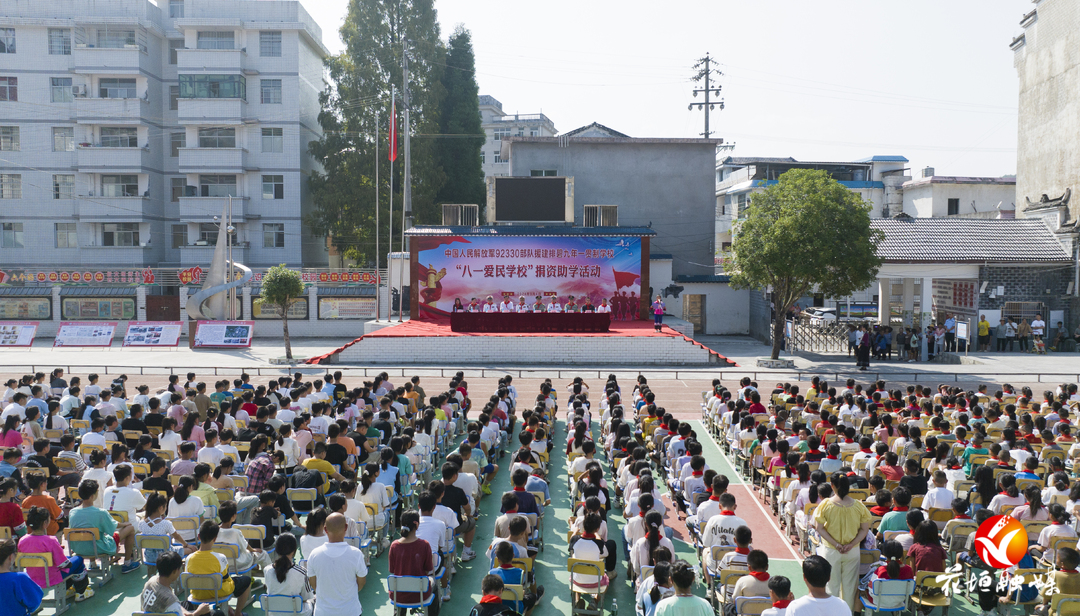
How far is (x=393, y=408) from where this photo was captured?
13.3m

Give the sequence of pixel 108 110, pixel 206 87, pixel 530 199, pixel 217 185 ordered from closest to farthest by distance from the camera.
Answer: pixel 530 199, pixel 108 110, pixel 206 87, pixel 217 185

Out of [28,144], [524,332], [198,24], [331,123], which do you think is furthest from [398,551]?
[28,144]

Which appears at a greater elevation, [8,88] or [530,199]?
[8,88]

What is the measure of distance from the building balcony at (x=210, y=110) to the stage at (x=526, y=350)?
19739mm

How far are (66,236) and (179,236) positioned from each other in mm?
5576

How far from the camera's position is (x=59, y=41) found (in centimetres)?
3941

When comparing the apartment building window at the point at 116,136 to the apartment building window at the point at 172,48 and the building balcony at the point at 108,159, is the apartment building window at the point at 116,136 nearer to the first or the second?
the building balcony at the point at 108,159

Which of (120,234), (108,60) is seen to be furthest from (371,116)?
(120,234)

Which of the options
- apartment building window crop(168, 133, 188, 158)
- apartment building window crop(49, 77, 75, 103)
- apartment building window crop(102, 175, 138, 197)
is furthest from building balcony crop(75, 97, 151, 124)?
apartment building window crop(102, 175, 138, 197)

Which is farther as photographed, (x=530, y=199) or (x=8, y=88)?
(x=8, y=88)

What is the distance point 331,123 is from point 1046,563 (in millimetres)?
39238

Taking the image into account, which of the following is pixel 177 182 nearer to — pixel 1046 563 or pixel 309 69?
pixel 309 69

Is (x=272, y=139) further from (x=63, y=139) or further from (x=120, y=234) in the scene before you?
(x=63, y=139)

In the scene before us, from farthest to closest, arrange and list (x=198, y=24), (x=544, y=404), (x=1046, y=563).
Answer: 1. (x=198, y=24)
2. (x=544, y=404)
3. (x=1046, y=563)
